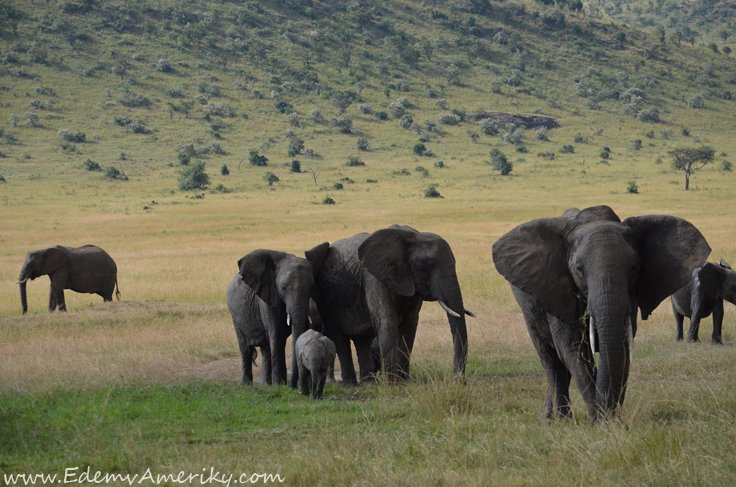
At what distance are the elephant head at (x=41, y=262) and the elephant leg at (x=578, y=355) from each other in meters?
17.8

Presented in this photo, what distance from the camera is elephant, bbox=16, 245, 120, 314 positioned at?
70.0ft

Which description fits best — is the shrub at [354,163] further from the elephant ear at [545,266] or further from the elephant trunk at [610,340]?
the elephant trunk at [610,340]

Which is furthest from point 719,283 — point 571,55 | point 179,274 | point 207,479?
point 571,55

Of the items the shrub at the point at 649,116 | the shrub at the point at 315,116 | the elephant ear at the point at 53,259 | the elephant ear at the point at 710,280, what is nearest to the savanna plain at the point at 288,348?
the elephant ear at the point at 710,280

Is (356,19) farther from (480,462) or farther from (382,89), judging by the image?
(480,462)

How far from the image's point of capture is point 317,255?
1235cm

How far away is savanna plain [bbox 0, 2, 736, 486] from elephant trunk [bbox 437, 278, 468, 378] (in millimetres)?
591

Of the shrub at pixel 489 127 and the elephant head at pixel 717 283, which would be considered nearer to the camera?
the elephant head at pixel 717 283

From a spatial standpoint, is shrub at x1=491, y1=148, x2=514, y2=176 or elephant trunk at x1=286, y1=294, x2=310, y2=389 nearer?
elephant trunk at x1=286, y1=294, x2=310, y2=389

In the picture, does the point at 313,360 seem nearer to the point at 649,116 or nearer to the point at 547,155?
the point at 547,155

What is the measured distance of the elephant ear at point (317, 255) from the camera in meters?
12.3

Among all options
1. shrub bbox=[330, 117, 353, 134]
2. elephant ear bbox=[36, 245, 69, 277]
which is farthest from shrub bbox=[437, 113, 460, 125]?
elephant ear bbox=[36, 245, 69, 277]

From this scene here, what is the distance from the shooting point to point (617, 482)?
561 cm

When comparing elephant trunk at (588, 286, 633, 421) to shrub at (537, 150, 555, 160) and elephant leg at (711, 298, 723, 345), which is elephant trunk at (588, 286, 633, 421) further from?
shrub at (537, 150, 555, 160)
